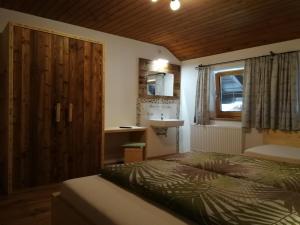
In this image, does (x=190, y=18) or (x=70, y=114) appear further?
(x=190, y=18)

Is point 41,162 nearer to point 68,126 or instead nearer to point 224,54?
point 68,126

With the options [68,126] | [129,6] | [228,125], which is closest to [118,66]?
[129,6]

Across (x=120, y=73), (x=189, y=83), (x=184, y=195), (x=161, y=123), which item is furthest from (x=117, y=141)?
(x=184, y=195)

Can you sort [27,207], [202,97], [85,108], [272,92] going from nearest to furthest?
1. [27,207]
2. [85,108]
3. [272,92]
4. [202,97]

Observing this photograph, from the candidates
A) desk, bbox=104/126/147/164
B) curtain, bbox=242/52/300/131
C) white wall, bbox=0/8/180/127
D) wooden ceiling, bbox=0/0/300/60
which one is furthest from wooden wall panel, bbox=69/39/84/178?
curtain, bbox=242/52/300/131

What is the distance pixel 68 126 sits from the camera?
10.3 ft

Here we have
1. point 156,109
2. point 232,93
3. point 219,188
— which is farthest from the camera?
point 156,109

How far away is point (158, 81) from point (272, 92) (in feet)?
7.32

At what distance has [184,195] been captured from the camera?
49.7 inches

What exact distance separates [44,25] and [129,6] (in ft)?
4.65

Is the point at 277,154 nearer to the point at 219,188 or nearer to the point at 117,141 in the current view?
the point at 219,188

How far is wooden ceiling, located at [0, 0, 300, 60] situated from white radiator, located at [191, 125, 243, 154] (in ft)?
5.12

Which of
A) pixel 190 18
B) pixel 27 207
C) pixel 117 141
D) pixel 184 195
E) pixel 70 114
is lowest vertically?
pixel 27 207

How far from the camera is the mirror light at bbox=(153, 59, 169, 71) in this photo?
4.90 m
